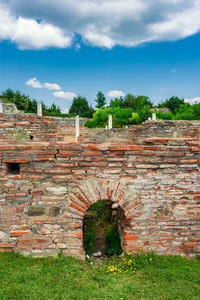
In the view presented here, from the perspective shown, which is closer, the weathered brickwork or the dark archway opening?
the weathered brickwork

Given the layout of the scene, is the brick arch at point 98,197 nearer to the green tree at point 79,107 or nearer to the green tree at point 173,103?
the green tree at point 173,103

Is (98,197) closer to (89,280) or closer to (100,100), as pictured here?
(89,280)

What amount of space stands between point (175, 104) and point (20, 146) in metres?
38.8

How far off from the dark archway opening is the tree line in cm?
1381

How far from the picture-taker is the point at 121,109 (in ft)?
77.2

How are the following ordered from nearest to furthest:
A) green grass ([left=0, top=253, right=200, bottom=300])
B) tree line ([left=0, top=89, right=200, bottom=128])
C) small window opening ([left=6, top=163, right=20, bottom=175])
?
green grass ([left=0, top=253, right=200, bottom=300]), small window opening ([left=6, top=163, right=20, bottom=175]), tree line ([left=0, top=89, right=200, bottom=128])

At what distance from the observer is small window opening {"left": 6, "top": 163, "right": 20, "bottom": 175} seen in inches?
141

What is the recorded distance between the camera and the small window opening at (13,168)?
3.59 m

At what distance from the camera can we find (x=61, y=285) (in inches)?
111

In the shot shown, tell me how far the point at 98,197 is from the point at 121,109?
20943 millimetres

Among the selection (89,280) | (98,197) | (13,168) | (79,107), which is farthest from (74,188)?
(79,107)

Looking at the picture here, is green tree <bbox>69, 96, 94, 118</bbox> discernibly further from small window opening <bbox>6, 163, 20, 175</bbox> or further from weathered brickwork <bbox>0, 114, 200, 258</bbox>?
weathered brickwork <bbox>0, 114, 200, 258</bbox>

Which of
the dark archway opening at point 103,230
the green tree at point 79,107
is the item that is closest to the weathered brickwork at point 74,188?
the dark archway opening at point 103,230

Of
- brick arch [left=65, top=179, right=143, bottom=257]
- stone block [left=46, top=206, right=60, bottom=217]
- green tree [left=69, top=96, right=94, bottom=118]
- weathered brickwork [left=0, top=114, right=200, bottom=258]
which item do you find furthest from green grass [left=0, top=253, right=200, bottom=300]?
green tree [left=69, top=96, right=94, bottom=118]
